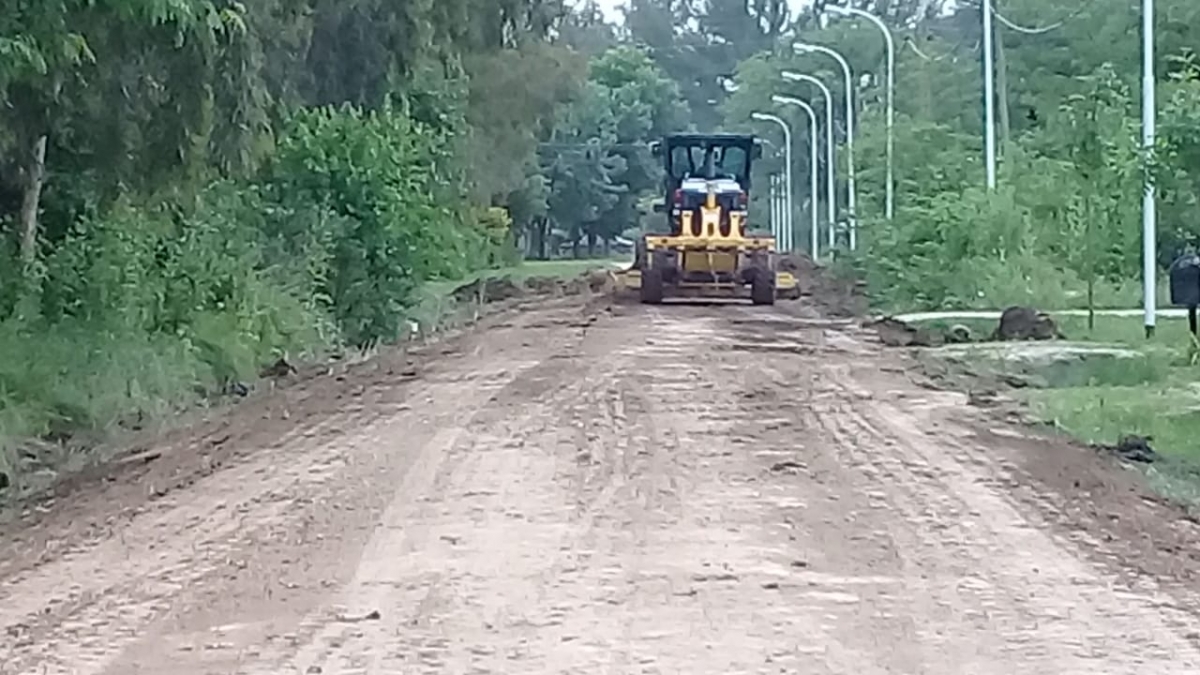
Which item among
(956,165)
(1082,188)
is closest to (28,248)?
(1082,188)

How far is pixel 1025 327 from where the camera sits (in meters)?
32.9

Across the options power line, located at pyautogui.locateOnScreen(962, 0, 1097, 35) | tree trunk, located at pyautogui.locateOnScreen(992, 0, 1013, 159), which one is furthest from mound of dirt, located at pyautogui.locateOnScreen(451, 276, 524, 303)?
power line, located at pyautogui.locateOnScreen(962, 0, 1097, 35)

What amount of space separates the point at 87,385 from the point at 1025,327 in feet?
48.9

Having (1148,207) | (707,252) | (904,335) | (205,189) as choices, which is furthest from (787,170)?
(205,189)

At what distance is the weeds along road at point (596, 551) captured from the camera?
34.4ft

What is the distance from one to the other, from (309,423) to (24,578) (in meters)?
8.83

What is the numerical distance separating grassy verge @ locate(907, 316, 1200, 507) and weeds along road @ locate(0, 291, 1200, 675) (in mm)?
765

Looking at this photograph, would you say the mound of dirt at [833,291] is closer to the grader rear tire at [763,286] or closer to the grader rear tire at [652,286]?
the grader rear tire at [763,286]

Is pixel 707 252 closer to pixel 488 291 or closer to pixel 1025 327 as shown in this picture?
pixel 488 291

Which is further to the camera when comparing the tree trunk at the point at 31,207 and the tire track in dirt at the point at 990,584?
the tree trunk at the point at 31,207

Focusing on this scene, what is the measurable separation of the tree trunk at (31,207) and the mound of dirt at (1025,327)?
→ 45.8 ft

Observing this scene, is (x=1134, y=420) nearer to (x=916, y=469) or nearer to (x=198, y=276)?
(x=916, y=469)

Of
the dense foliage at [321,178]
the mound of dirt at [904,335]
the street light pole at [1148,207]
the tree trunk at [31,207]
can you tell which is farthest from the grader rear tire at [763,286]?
the tree trunk at [31,207]

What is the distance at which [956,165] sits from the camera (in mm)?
51656
